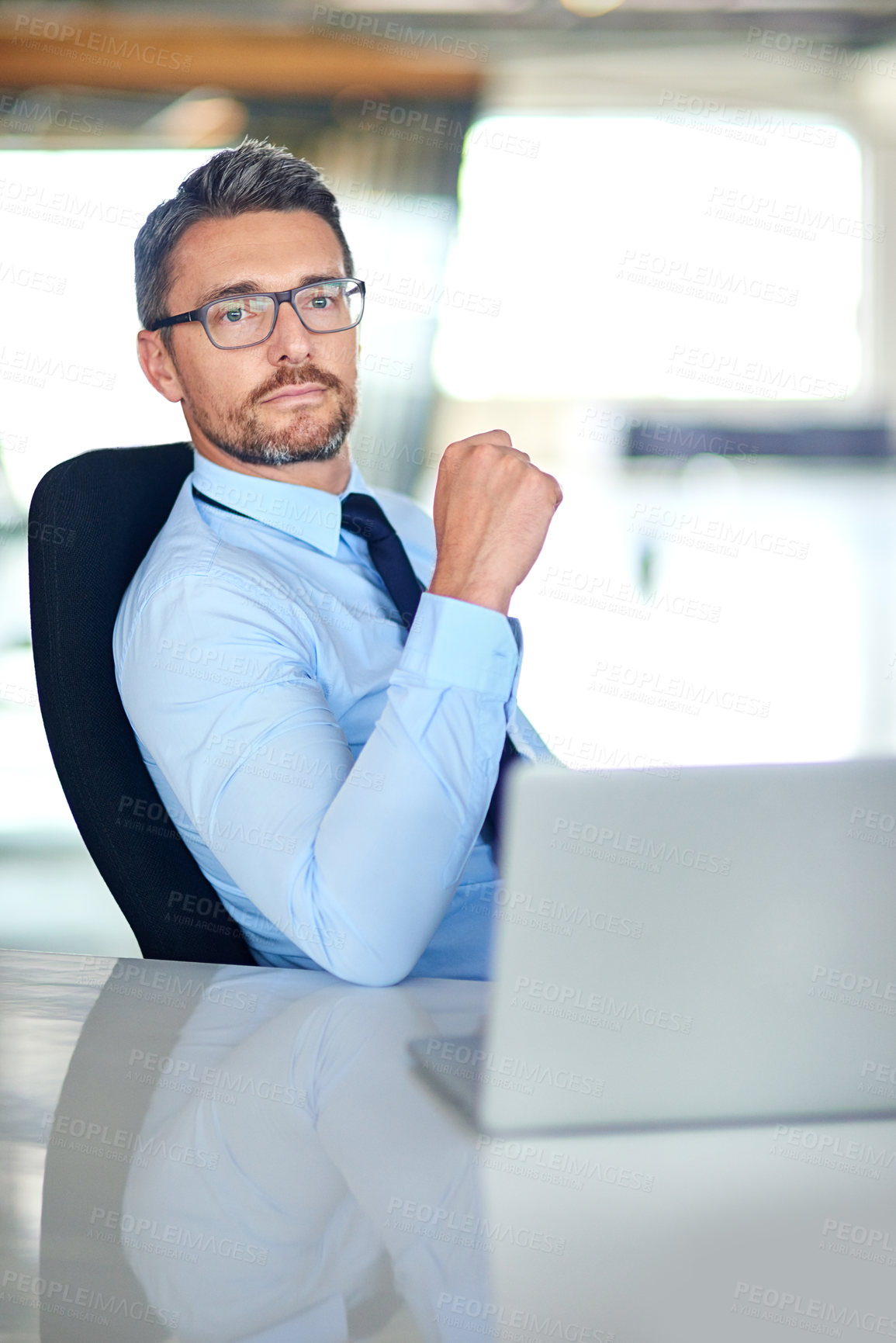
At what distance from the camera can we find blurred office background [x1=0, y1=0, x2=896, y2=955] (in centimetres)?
456

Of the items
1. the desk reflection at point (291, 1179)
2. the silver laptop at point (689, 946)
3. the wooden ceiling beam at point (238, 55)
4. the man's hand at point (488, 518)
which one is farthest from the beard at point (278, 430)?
the wooden ceiling beam at point (238, 55)

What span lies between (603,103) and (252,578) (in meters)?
4.33

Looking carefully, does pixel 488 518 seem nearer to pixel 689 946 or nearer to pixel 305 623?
pixel 305 623

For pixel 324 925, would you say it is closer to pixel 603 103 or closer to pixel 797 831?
pixel 797 831

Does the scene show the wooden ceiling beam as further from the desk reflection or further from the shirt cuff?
the desk reflection

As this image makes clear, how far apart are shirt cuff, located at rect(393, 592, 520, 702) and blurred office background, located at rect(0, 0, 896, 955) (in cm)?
342

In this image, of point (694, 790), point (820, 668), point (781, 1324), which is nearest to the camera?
point (781, 1324)

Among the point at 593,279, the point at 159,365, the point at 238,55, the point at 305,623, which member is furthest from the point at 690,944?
the point at 238,55

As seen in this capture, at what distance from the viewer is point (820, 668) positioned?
463cm

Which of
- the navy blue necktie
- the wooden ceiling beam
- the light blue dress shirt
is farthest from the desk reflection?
the wooden ceiling beam

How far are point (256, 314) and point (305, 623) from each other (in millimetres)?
420

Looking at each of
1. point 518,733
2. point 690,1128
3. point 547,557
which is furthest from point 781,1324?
point 547,557

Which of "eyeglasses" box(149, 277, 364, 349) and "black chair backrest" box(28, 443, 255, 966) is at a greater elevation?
"eyeglasses" box(149, 277, 364, 349)

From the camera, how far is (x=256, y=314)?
1406 millimetres
